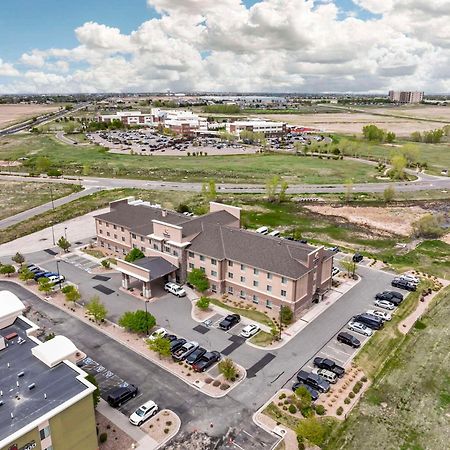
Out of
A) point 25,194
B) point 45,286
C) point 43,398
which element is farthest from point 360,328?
point 25,194

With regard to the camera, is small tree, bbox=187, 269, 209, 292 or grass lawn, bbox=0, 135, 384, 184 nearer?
small tree, bbox=187, 269, 209, 292

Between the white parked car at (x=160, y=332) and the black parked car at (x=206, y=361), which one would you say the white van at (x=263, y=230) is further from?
the black parked car at (x=206, y=361)

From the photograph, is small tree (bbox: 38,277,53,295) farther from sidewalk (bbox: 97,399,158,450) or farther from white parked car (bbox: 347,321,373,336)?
white parked car (bbox: 347,321,373,336)

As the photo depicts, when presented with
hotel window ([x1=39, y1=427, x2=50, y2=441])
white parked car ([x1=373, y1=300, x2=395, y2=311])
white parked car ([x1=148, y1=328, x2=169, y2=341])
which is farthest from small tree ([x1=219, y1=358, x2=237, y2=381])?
white parked car ([x1=373, y1=300, x2=395, y2=311])

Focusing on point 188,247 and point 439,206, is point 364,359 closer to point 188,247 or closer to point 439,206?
point 188,247

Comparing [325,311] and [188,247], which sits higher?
[188,247]

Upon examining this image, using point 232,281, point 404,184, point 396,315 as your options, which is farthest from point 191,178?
point 396,315
